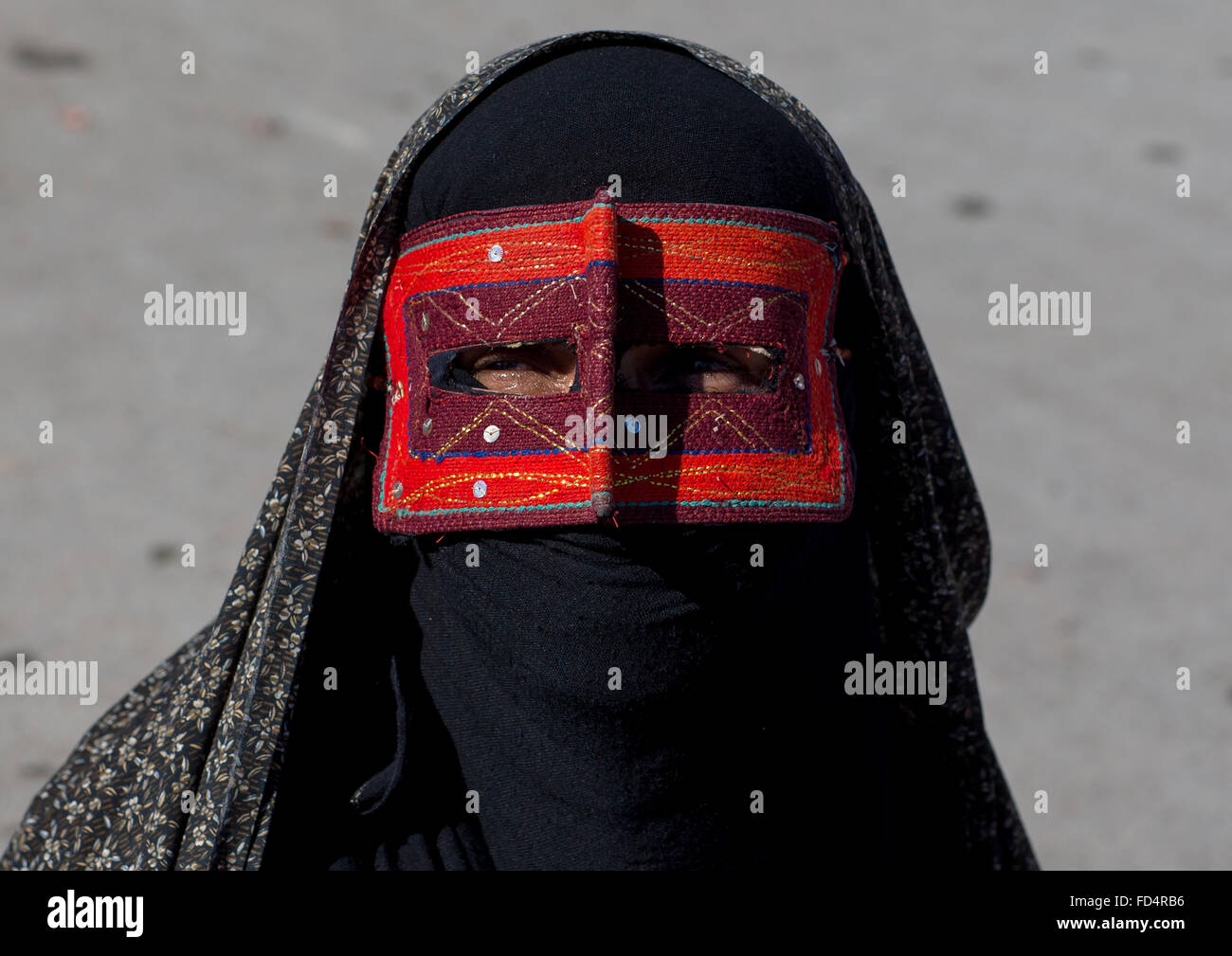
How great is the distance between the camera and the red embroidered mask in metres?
1.98

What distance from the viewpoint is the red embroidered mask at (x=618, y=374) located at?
1.98 m

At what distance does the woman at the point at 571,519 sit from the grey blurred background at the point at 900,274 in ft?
10.3

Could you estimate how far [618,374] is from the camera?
2.03 m

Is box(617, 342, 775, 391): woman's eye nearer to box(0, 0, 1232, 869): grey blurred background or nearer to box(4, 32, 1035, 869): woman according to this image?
box(4, 32, 1035, 869): woman

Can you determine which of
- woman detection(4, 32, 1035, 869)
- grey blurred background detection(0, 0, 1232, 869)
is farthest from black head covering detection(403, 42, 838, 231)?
grey blurred background detection(0, 0, 1232, 869)

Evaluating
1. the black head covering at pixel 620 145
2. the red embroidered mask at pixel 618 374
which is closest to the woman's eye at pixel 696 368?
the red embroidered mask at pixel 618 374

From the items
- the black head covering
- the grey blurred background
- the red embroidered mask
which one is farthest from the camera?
the grey blurred background

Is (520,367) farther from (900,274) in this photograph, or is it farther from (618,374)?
(900,274)

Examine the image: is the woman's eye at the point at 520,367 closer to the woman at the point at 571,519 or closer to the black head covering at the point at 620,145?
the woman at the point at 571,519

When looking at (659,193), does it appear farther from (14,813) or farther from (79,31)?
(79,31)

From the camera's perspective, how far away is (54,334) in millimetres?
7191

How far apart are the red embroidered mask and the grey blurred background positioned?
3444 millimetres

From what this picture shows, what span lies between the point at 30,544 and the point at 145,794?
4.02 meters

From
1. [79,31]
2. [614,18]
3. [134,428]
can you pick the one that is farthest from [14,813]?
[614,18]
